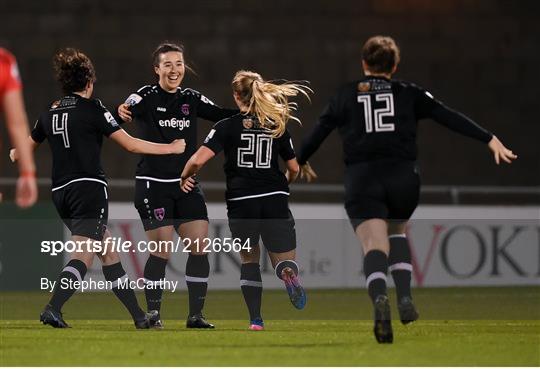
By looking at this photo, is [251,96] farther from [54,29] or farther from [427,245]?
[54,29]

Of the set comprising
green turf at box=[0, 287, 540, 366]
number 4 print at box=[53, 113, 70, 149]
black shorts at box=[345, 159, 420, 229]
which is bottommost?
green turf at box=[0, 287, 540, 366]

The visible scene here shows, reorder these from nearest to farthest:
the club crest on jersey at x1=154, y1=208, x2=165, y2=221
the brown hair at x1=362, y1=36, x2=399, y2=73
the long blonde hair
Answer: the brown hair at x1=362, y1=36, x2=399, y2=73 < the long blonde hair < the club crest on jersey at x1=154, y1=208, x2=165, y2=221

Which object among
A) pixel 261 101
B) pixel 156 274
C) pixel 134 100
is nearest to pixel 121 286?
pixel 156 274

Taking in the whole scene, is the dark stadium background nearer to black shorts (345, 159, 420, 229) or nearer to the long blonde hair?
the long blonde hair

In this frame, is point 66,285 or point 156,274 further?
point 156,274

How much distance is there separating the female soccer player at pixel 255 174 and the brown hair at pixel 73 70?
83 cm

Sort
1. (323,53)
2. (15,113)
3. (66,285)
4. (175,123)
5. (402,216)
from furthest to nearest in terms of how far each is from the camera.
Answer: (323,53), (175,123), (66,285), (402,216), (15,113)

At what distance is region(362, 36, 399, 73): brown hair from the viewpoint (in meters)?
7.50

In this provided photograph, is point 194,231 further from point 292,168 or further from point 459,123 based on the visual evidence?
point 459,123

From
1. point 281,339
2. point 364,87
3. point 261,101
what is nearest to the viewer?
point 364,87

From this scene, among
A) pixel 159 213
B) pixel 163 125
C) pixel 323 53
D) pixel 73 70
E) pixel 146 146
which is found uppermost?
pixel 323 53

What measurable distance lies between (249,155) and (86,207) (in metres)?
1.04

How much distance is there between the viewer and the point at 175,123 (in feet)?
29.5

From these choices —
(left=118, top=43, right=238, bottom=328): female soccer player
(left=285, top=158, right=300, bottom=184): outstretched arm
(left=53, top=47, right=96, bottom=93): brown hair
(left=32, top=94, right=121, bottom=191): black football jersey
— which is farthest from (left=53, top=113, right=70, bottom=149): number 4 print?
(left=285, top=158, right=300, bottom=184): outstretched arm
